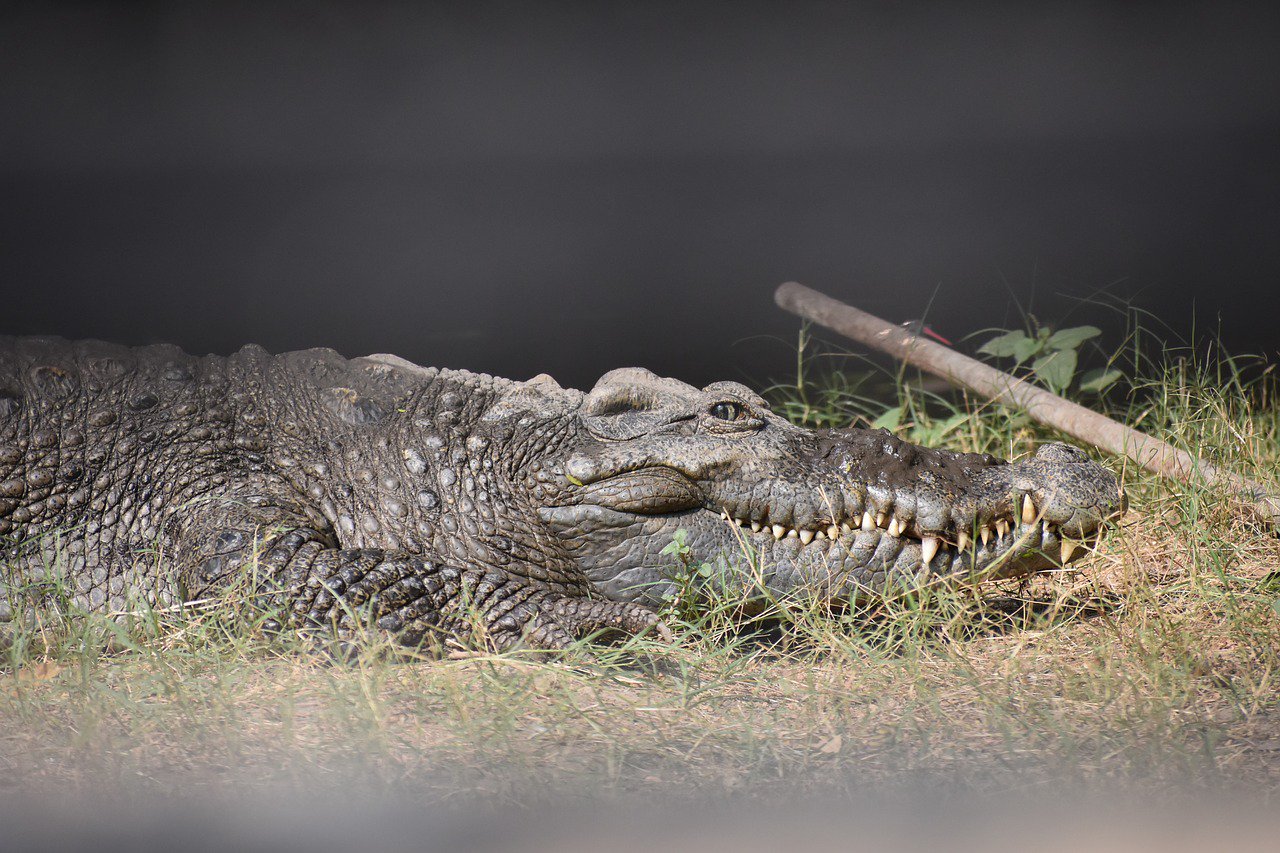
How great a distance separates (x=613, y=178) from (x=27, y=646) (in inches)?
73.1

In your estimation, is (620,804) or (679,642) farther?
(679,642)

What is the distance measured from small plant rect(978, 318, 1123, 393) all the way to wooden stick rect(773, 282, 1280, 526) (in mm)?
113

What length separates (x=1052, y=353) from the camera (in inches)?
158

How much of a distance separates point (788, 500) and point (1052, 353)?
1.98 meters

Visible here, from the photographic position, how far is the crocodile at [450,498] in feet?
8.06

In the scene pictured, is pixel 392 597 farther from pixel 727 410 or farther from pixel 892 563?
pixel 892 563

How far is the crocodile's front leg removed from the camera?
7.77 ft

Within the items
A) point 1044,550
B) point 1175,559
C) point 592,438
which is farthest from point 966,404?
point 592,438

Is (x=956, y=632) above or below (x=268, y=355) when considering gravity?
below

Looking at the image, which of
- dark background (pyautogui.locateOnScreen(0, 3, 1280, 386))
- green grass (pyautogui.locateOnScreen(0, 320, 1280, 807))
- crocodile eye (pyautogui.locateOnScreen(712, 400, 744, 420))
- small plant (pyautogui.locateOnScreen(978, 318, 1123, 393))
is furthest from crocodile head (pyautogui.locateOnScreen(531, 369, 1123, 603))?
small plant (pyautogui.locateOnScreen(978, 318, 1123, 393))

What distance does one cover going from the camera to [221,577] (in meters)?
2.43

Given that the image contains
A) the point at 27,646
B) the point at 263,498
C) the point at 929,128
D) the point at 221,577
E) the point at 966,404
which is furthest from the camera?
the point at 966,404

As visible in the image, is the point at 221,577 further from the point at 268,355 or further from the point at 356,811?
the point at 356,811

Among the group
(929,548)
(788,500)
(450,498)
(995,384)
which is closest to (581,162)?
(450,498)
